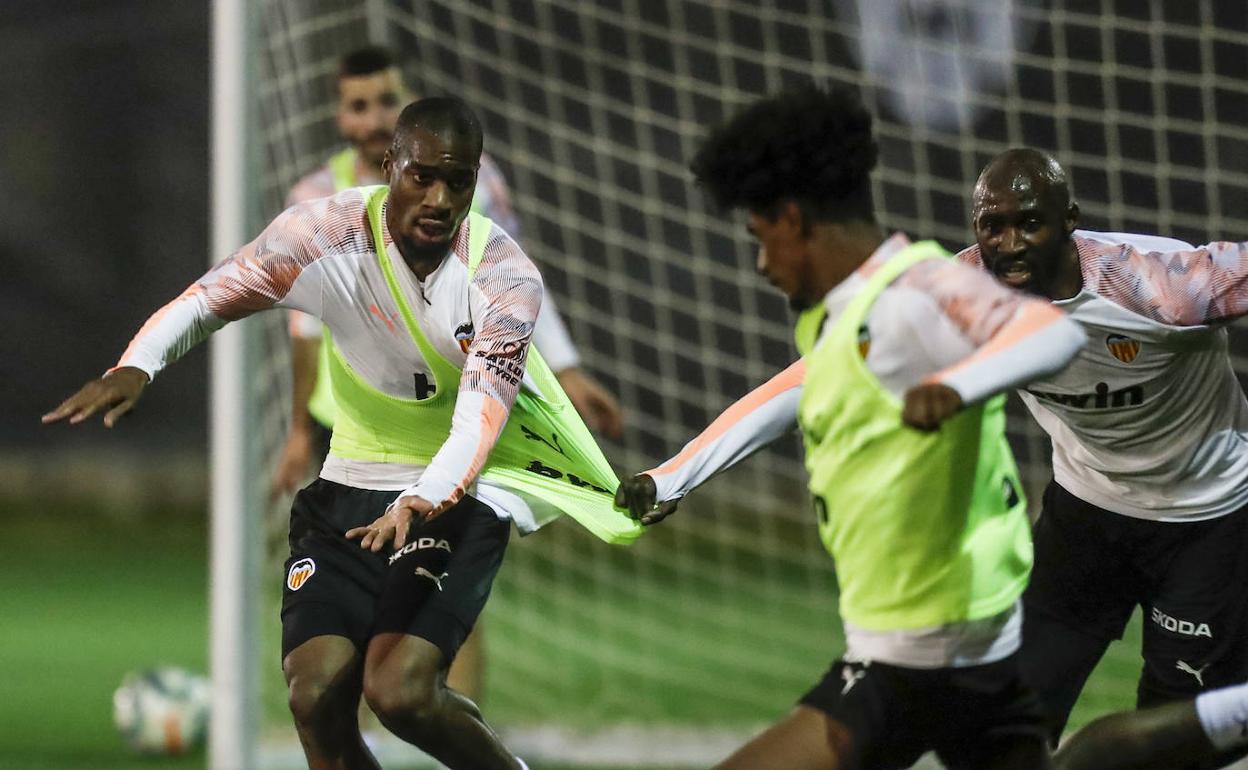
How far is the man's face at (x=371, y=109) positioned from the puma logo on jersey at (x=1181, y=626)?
9.50 ft

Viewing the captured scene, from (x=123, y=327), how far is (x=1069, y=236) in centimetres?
1031

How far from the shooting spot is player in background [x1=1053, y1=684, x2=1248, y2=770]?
14.1 feet

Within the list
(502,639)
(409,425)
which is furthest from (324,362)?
(502,639)

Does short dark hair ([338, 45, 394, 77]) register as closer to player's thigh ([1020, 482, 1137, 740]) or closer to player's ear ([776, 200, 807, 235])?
player's thigh ([1020, 482, 1137, 740])

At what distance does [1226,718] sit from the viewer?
14.0 ft

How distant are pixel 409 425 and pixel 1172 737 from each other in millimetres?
1911

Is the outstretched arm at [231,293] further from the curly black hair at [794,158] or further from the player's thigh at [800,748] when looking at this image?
the player's thigh at [800,748]

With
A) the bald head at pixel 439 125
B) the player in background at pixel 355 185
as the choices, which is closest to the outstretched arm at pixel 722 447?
the bald head at pixel 439 125

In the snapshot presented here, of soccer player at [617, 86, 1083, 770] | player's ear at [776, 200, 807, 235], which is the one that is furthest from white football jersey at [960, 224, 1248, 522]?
player's ear at [776, 200, 807, 235]

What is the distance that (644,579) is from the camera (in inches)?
412

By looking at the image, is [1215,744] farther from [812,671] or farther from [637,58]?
[637,58]

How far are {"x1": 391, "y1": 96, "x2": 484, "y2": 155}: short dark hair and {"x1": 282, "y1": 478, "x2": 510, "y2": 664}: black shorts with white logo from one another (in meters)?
0.85

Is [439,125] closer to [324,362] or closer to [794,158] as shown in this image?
[794,158]

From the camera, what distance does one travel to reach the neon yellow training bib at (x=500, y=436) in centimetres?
443
